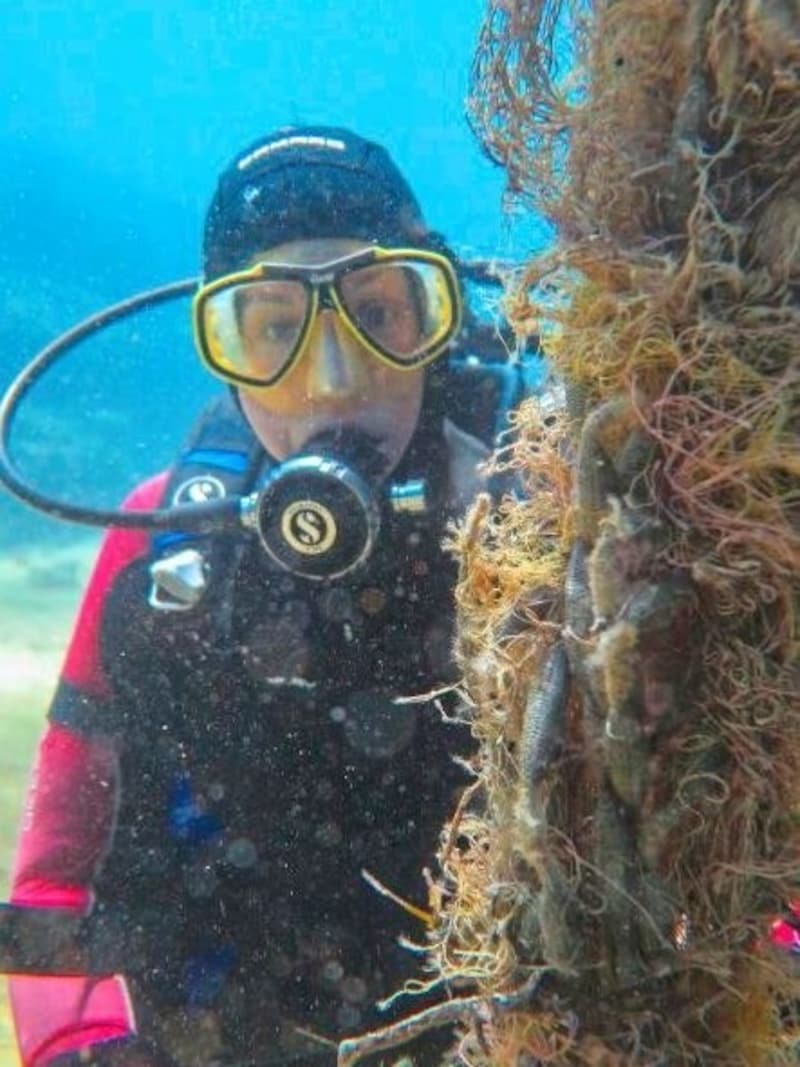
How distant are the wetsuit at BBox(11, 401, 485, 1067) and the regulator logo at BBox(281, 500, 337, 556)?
0.20 metres

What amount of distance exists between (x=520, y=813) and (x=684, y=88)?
2.98 ft

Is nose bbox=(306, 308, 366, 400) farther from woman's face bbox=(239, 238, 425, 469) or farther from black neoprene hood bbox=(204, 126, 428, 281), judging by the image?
black neoprene hood bbox=(204, 126, 428, 281)

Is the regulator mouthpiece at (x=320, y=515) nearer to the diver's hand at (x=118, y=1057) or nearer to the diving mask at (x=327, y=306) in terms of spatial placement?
the diving mask at (x=327, y=306)

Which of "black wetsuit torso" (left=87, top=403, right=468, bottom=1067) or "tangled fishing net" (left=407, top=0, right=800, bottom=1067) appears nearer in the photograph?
"tangled fishing net" (left=407, top=0, right=800, bottom=1067)

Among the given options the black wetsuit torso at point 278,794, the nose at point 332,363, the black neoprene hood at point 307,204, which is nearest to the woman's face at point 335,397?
the nose at point 332,363

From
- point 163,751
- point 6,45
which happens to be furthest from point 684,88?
point 6,45

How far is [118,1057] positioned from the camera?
9.83ft

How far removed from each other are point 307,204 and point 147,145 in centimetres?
6220

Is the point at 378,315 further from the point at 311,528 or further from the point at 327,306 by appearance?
the point at 311,528

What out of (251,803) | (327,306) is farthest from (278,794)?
(327,306)

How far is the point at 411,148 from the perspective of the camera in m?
67.2

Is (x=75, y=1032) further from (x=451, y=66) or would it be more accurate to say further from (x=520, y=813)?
(x=451, y=66)

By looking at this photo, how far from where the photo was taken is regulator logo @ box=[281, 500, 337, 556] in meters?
3.11

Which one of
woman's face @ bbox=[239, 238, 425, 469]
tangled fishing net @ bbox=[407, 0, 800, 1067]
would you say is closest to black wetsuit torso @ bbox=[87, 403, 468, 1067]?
woman's face @ bbox=[239, 238, 425, 469]
